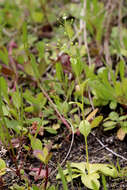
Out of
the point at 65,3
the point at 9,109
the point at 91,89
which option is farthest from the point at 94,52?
the point at 65,3

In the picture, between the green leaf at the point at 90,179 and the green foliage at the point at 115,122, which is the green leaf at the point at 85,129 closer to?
the green leaf at the point at 90,179

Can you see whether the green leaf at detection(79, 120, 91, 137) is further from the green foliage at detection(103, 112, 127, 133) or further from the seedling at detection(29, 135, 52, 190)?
the green foliage at detection(103, 112, 127, 133)

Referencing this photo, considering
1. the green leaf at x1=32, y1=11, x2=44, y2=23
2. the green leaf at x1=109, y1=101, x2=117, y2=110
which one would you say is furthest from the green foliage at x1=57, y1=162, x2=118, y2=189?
the green leaf at x1=32, y1=11, x2=44, y2=23

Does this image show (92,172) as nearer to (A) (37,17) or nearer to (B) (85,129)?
(B) (85,129)

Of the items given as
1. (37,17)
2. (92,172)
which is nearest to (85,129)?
(92,172)

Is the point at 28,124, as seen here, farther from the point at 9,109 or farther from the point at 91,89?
the point at 91,89

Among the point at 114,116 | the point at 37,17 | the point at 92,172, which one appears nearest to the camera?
the point at 92,172

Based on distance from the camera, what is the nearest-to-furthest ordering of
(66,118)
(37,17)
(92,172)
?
(92,172) < (66,118) < (37,17)

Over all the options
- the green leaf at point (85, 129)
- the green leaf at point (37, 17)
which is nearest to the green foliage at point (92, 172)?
the green leaf at point (85, 129)

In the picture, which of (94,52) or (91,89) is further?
(94,52)
